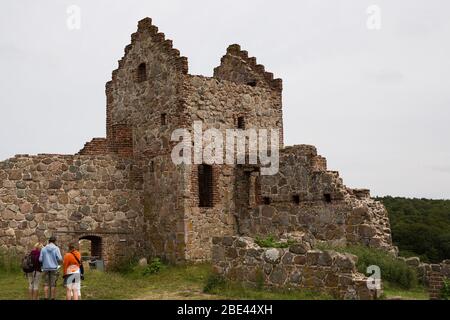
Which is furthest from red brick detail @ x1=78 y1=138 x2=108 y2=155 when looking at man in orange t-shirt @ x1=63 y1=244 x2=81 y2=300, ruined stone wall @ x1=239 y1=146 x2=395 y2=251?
man in orange t-shirt @ x1=63 y1=244 x2=81 y2=300

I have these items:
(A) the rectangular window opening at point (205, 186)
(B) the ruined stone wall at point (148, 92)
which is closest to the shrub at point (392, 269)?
(A) the rectangular window opening at point (205, 186)

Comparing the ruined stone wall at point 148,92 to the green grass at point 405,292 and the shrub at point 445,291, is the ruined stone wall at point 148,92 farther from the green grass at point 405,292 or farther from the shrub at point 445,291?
the shrub at point 445,291

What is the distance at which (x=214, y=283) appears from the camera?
58.2ft

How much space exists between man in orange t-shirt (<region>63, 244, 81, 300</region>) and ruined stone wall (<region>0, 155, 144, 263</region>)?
676cm

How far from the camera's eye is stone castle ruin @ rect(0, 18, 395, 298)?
21.8 meters

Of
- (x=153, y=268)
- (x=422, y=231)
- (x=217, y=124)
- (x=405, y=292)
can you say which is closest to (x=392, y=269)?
(x=405, y=292)

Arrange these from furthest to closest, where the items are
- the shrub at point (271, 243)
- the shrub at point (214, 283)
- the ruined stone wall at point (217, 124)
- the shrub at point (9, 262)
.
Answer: the ruined stone wall at point (217, 124), the shrub at point (9, 262), the shrub at point (214, 283), the shrub at point (271, 243)

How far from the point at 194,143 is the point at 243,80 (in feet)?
14.5

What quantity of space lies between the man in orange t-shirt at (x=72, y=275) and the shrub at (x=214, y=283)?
3600 mm

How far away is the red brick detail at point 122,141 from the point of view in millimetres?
24469

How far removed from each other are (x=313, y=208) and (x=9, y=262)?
9644mm

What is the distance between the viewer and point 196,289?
60.1 ft

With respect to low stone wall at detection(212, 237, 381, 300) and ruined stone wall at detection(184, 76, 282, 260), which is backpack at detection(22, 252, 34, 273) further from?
ruined stone wall at detection(184, 76, 282, 260)

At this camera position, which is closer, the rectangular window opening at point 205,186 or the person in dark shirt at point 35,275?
the person in dark shirt at point 35,275
